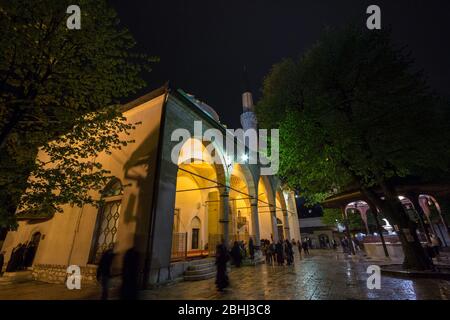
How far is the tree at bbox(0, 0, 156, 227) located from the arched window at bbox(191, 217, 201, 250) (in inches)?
482

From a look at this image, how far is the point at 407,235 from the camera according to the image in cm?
880

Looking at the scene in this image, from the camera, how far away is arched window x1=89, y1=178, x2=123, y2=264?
361 inches

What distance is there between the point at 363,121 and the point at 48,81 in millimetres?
11305

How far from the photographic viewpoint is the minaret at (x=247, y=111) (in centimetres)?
2964

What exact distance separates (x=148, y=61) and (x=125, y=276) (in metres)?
7.37

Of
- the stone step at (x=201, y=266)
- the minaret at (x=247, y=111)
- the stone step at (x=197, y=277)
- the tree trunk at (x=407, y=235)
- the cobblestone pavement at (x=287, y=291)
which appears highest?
the minaret at (x=247, y=111)

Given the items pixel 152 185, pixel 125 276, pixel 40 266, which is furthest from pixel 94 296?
pixel 40 266

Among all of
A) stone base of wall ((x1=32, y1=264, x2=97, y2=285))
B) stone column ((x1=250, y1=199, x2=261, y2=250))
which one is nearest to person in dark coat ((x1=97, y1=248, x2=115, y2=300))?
stone base of wall ((x1=32, y1=264, x2=97, y2=285))

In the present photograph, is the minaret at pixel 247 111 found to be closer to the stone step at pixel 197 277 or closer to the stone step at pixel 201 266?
the stone step at pixel 201 266

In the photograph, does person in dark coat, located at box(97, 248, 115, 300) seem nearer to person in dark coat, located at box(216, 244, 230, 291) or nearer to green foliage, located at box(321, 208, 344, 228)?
person in dark coat, located at box(216, 244, 230, 291)

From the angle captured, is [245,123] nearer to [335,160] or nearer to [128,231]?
[335,160]

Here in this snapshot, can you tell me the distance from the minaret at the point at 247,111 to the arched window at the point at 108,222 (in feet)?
68.7

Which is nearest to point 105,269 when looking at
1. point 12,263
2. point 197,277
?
point 197,277

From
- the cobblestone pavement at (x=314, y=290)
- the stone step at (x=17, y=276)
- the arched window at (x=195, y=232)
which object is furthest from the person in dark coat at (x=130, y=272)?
the arched window at (x=195, y=232)
